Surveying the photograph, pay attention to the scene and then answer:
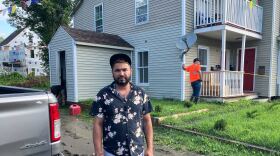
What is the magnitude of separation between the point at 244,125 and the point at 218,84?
14.1 ft

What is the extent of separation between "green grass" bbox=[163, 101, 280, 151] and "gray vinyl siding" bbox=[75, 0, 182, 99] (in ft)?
10.3

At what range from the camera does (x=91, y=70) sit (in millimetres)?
12281

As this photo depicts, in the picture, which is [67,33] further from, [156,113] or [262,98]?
[262,98]

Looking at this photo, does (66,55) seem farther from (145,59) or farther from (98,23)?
(98,23)

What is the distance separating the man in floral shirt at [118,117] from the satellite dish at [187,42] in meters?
8.24

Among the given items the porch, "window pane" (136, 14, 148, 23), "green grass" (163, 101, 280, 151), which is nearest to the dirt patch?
"green grass" (163, 101, 280, 151)

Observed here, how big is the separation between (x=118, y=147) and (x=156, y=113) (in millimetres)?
5609

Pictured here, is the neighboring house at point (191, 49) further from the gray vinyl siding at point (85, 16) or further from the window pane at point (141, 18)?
the gray vinyl siding at point (85, 16)

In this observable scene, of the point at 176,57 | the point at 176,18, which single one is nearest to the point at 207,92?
the point at 176,57

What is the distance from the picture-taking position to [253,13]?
480 inches

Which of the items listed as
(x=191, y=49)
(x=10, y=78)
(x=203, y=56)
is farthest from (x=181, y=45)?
(x=10, y=78)

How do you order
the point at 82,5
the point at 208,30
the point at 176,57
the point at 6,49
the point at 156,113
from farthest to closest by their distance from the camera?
the point at 6,49
the point at 82,5
the point at 176,57
the point at 208,30
the point at 156,113

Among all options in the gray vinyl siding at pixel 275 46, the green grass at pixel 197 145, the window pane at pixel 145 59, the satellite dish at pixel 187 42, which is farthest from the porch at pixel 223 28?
the green grass at pixel 197 145

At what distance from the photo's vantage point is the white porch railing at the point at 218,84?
35.3 ft
